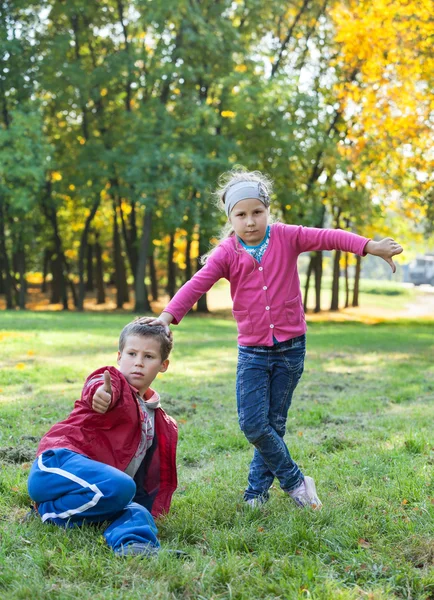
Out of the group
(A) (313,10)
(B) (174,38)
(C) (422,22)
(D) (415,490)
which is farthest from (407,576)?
(A) (313,10)

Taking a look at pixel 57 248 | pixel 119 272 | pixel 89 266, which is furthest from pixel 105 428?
pixel 89 266

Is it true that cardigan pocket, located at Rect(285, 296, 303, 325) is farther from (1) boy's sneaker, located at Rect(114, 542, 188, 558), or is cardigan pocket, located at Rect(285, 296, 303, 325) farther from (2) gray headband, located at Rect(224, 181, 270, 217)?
(1) boy's sneaker, located at Rect(114, 542, 188, 558)

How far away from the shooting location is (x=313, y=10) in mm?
27906

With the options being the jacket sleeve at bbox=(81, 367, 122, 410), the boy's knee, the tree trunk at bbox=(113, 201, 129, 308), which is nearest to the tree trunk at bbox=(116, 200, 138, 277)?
the tree trunk at bbox=(113, 201, 129, 308)

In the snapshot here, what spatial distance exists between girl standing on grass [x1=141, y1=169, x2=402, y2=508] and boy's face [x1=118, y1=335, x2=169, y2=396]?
0.83 ft

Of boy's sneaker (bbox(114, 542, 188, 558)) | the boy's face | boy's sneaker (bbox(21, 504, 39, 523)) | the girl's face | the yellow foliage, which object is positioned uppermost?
the yellow foliage

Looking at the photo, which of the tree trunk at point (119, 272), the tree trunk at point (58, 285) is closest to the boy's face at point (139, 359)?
the tree trunk at point (119, 272)

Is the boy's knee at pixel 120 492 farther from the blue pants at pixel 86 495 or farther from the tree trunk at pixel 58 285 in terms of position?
the tree trunk at pixel 58 285

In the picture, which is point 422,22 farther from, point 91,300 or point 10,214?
point 91,300

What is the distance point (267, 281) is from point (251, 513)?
1.34 metres

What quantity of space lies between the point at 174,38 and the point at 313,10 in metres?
6.54

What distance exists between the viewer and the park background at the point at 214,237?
324 cm

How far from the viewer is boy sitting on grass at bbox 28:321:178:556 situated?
3.45m

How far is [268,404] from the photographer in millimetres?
4133
